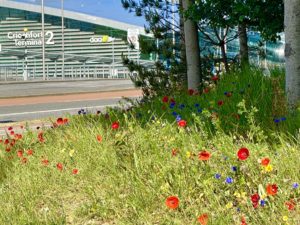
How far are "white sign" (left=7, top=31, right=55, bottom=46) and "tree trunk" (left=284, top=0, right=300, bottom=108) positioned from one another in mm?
75945

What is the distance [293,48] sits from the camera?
5340mm

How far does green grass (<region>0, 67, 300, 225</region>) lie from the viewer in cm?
325

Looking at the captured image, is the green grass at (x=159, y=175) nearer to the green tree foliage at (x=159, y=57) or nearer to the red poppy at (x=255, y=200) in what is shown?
the red poppy at (x=255, y=200)

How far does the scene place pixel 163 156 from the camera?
4.15m

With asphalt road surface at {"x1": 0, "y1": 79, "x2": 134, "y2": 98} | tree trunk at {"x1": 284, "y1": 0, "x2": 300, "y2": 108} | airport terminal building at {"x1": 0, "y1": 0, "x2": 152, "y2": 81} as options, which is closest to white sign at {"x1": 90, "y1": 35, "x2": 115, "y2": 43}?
airport terminal building at {"x1": 0, "y1": 0, "x2": 152, "y2": 81}

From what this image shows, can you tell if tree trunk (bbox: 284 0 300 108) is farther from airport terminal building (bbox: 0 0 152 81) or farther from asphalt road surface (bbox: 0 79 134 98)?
airport terminal building (bbox: 0 0 152 81)

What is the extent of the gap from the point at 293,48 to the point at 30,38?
3088 inches

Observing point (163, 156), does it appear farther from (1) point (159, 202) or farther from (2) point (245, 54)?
(2) point (245, 54)

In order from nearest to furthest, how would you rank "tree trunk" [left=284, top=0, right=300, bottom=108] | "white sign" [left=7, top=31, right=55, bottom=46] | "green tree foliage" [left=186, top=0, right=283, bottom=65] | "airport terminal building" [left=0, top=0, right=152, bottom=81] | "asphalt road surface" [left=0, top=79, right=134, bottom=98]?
"tree trunk" [left=284, top=0, right=300, bottom=108], "green tree foliage" [left=186, top=0, right=283, bottom=65], "asphalt road surface" [left=0, top=79, right=134, bottom=98], "airport terminal building" [left=0, top=0, right=152, bottom=81], "white sign" [left=7, top=31, right=55, bottom=46]

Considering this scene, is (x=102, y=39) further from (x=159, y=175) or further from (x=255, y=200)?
(x=255, y=200)

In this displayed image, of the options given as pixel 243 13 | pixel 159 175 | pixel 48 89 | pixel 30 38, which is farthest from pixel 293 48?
pixel 30 38

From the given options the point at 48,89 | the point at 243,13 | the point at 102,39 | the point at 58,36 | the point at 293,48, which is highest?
the point at 58,36

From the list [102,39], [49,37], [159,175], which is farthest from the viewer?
[49,37]

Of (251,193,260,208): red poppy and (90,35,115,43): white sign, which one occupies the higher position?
(90,35,115,43): white sign
